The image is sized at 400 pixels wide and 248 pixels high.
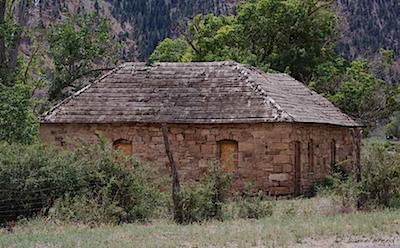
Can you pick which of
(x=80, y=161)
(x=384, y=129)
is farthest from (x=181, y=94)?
(x=384, y=129)

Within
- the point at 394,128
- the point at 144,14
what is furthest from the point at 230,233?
the point at 144,14

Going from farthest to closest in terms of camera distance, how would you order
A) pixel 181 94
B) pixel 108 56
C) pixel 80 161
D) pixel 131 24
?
pixel 131 24 → pixel 108 56 → pixel 181 94 → pixel 80 161

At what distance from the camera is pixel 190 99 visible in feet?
89.2

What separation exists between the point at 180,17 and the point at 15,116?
194 ft

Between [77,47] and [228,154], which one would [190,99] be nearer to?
[228,154]

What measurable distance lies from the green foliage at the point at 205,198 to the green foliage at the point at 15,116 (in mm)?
10597

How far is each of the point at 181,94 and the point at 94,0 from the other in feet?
220

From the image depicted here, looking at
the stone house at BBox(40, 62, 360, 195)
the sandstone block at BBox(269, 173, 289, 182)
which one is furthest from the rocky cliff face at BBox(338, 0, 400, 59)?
the sandstone block at BBox(269, 173, 289, 182)

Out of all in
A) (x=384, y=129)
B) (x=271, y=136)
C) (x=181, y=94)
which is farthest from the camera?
(x=384, y=129)

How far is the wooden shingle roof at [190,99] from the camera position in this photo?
2605 cm

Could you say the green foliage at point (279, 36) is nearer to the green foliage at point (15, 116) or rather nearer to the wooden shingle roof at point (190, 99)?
the wooden shingle roof at point (190, 99)

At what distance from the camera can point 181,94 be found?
27656mm

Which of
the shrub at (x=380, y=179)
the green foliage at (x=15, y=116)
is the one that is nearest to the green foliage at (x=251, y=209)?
the shrub at (x=380, y=179)

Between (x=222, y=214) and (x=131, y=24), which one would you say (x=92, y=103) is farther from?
(x=131, y=24)
